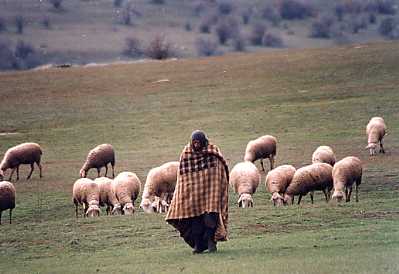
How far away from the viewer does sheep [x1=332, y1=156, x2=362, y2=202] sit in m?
23.3

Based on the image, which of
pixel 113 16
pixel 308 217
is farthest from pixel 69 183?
pixel 113 16

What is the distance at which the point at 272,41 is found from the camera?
173ft

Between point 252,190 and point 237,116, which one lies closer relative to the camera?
point 252,190

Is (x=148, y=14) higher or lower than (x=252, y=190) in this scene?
higher

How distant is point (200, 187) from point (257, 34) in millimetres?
41144

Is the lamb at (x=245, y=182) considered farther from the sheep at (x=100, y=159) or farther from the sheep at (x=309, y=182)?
the sheep at (x=100, y=159)

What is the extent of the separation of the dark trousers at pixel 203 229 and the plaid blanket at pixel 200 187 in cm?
8

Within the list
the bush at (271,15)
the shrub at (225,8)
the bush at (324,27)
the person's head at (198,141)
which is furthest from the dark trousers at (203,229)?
the shrub at (225,8)

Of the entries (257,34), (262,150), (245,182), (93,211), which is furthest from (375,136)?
(257,34)

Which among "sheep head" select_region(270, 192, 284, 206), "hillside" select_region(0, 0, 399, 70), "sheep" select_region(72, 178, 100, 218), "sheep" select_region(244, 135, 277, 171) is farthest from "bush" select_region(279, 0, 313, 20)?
"sheep" select_region(72, 178, 100, 218)

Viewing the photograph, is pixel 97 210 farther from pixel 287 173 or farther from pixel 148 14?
pixel 148 14

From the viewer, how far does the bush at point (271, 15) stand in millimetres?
51656

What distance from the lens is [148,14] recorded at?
6525cm

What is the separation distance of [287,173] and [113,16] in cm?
4002
